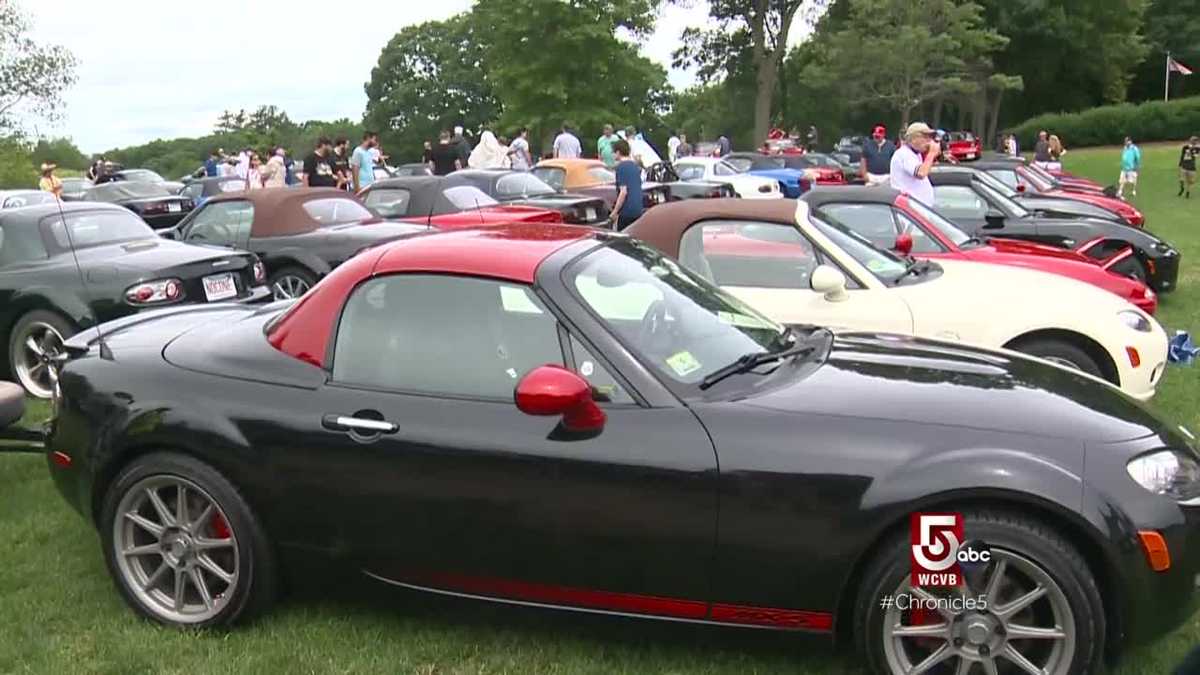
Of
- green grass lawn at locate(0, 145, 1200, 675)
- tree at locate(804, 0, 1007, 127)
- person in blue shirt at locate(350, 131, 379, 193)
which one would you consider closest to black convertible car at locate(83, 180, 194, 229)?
person in blue shirt at locate(350, 131, 379, 193)

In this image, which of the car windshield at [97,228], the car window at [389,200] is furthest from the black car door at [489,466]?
the car window at [389,200]

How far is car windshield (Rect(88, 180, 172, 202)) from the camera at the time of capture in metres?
21.8

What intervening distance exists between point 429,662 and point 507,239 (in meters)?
1.56

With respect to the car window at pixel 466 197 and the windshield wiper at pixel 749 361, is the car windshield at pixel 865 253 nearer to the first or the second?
the windshield wiper at pixel 749 361

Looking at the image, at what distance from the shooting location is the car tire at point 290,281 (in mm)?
9703

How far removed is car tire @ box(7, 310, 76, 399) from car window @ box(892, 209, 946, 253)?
6169mm

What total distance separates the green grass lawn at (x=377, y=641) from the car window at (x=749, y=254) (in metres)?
2.97

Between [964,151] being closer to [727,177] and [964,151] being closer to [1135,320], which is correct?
[727,177]

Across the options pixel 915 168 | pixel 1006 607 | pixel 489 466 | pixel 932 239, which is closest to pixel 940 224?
pixel 932 239

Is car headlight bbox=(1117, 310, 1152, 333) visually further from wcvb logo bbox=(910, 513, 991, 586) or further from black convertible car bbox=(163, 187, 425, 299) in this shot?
black convertible car bbox=(163, 187, 425, 299)

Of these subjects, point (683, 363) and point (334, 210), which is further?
point (334, 210)

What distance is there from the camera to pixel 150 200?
2066cm

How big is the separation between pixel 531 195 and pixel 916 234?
24.7 ft

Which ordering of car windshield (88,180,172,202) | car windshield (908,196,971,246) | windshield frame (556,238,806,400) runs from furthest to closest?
1. car windshield (88,180,172,202)
2. car windshield (908,196,971,246)
3. windshield frame (556,238,806,400)
